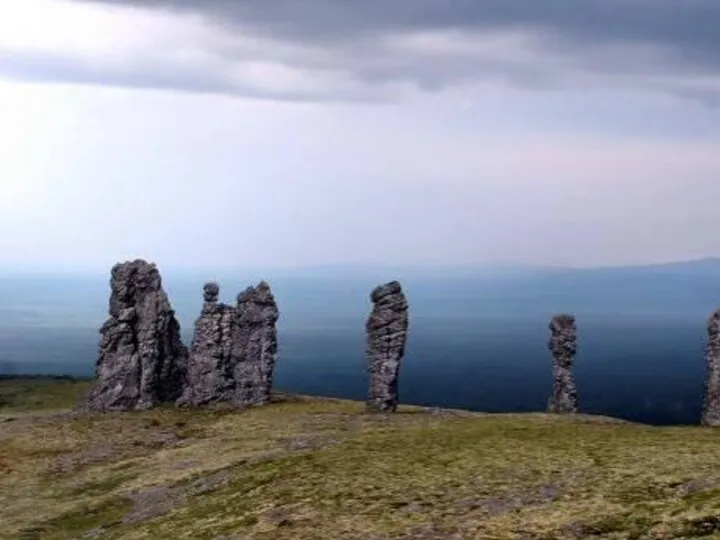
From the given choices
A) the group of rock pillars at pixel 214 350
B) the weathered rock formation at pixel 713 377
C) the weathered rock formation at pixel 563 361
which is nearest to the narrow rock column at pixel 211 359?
the group of rock pillars at pixel 214 350

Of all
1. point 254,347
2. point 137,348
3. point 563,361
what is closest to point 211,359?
point 254,347

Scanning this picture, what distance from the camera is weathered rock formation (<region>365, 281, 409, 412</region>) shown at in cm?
10731

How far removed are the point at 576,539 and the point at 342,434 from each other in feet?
145

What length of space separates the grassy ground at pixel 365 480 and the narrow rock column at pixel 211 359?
1633 cm

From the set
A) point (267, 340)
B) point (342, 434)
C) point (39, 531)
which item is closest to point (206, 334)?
point (267, 340)

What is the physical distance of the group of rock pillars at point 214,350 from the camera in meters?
109

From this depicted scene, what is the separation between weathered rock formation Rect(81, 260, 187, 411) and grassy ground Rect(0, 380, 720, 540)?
17.4 meters

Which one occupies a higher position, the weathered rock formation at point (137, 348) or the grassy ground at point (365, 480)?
the weathered rock formation at point (137, 348)

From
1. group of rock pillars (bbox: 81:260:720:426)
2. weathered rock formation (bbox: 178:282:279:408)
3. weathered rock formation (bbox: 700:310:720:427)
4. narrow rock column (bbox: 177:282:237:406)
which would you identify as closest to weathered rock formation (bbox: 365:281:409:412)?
group of rock pillars (bbox: 81:260:720:426)

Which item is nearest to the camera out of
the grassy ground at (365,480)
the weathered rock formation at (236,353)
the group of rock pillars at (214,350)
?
the grassy ground at (365,480)

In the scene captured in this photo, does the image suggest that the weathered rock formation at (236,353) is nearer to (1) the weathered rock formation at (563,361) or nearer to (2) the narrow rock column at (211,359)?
(2) the narrow rock column at (211,359)

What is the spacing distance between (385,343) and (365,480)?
1920 inches

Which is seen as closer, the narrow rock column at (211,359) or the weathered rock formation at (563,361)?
the weathered rock formation at (563,361)

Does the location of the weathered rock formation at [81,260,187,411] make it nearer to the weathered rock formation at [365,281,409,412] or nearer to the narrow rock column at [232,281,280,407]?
the narrow rock column at [232,281,280,407]
